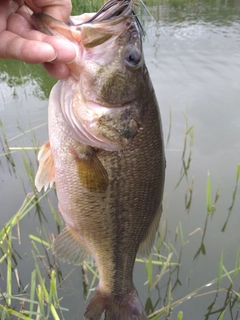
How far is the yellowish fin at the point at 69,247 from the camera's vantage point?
1545 mm

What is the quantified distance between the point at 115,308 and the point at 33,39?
1.25 metres

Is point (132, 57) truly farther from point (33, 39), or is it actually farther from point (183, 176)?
point (183, 176)

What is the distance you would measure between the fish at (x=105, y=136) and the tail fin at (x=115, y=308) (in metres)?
0.25

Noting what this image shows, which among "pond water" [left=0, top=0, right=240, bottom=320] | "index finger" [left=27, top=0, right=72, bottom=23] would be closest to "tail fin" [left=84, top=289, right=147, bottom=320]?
"pond water" [left=0, top=0, right=240, bottom=320]

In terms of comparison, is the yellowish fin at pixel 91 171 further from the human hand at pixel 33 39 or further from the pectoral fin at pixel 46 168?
the human hand at pixel 33 39

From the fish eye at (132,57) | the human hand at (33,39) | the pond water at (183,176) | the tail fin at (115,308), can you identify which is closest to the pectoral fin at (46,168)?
the human hand at (33,39)

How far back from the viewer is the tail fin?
5.21ft

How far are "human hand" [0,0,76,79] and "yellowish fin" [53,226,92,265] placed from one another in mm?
722

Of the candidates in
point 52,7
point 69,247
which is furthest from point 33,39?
point 69,247

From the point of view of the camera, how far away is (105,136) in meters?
1.31

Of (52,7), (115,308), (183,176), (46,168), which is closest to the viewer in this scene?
(52,7)

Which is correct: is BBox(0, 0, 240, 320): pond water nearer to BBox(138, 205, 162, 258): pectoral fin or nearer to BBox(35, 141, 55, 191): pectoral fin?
BBox(138, 205, 162, 258): pectoral fin

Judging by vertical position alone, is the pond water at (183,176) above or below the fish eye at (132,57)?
below

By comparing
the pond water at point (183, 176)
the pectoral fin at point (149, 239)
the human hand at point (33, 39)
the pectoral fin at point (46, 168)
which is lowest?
the pond water at point (183, 176)
